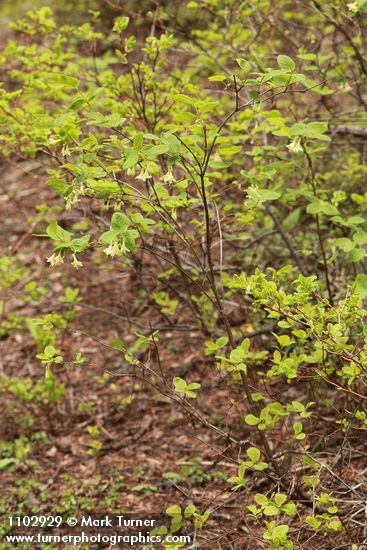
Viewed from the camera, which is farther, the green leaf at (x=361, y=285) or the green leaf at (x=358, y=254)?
the green leaf at (x=358, y=254)

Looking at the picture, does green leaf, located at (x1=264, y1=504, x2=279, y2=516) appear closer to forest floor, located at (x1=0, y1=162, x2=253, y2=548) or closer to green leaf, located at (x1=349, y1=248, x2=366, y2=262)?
forest floor, located at (x1=0, y1=162, x2=253, y2=548)

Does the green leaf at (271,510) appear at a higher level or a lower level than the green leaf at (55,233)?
lower

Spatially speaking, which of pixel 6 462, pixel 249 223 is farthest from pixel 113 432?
pixel 249 223

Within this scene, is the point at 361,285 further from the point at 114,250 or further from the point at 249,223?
the point at 114,250

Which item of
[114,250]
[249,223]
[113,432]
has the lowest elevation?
[113,432]

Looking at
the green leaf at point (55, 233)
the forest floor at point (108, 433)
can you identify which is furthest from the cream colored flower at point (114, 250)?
the forest floor at point (108, 433)

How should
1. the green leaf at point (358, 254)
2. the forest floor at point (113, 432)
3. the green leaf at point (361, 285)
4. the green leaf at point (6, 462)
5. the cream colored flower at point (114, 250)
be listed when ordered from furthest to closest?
the green leaf at point (6, 462), the forest floor at point (113, 432), the green leaf at point (358, 254), the green leaf at point (361, 285), the cream colored flower at point (114, 250)

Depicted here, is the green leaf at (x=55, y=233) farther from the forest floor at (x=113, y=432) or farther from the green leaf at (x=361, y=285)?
the green leaf at (x=361, y=285)

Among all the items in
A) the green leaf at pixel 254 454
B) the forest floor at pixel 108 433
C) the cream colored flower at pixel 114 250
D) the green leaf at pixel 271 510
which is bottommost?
the forest floor at pixel 108 433

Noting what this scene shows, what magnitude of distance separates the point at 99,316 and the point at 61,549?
2066mm

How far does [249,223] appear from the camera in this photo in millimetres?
3133

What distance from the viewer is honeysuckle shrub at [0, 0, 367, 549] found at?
7.12 feet

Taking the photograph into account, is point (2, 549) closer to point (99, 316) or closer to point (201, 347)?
point (201, 347)

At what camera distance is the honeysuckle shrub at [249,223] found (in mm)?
2170
